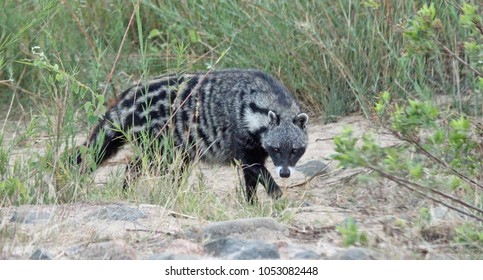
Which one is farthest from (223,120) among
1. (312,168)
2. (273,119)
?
(312,168)

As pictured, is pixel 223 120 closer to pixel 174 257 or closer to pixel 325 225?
pixel 325 225

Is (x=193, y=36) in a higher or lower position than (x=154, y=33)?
higher

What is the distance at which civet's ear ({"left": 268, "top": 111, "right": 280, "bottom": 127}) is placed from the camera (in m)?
7.85

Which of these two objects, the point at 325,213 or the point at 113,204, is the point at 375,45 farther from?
the point at 113,204

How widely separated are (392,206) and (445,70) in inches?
103

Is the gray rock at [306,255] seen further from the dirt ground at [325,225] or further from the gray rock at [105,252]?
the gray rock at [105,252]

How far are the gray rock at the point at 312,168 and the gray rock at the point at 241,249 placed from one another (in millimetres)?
2981

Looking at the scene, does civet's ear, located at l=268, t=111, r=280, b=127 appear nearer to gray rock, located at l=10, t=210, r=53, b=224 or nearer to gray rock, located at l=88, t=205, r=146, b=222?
gray rock, located at l=88, t=205, r=146, b=222

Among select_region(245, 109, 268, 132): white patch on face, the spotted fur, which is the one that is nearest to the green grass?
the spotted fur

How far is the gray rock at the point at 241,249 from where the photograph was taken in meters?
5.43

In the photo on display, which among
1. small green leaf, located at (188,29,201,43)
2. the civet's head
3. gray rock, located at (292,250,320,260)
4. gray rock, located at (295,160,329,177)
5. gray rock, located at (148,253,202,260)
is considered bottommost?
gray rock, located at (295,160,329,177)

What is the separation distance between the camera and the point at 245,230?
235 inches

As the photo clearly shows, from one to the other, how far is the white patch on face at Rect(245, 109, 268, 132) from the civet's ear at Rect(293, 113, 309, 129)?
24 cm

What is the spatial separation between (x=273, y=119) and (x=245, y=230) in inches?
82.2
